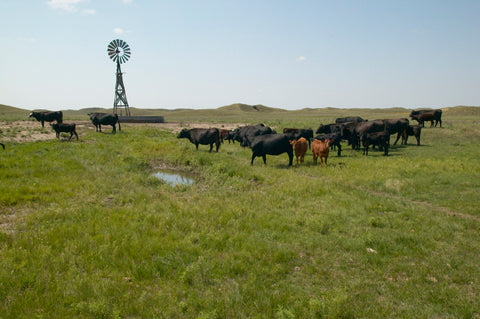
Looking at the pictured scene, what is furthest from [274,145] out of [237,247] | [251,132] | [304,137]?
[237,247]

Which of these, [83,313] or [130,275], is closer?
[83,313]

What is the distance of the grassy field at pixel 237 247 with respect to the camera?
4277mm

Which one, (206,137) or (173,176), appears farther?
(206,137)

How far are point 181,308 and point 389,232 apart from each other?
16.1 feet

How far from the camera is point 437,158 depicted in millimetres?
15516

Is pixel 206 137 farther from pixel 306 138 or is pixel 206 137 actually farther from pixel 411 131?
pixel 411 131

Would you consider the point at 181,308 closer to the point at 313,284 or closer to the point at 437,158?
the point at 313,284

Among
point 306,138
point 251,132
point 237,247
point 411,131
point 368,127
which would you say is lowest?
point 237,247

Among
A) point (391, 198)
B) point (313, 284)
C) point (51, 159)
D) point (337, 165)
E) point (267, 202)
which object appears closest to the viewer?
point (313, 284)

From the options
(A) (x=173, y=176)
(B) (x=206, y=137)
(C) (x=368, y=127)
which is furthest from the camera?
(C) (x=368, y=127)

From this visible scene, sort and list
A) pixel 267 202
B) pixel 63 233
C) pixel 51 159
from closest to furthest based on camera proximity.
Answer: pixel 63 233
pixel 267 202
pixel 51 159

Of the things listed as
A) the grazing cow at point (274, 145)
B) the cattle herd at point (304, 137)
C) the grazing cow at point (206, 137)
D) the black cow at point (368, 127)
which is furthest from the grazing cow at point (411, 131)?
the grazing cow at point (206, 137)

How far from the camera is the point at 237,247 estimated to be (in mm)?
5961

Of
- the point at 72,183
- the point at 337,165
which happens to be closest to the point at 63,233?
the point at 72,183
